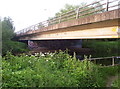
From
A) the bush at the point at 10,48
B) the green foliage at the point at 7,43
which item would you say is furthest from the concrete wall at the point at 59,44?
the green foliage at the point at 7,43

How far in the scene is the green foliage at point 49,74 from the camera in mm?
4355

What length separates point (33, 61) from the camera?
655 cm

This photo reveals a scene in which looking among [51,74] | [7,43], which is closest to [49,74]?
[51,74]

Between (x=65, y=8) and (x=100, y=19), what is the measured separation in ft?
109

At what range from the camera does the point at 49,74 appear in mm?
4906

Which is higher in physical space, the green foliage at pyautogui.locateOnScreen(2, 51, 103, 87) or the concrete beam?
the concrete beam

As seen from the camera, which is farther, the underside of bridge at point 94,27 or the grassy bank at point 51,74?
the underside of bridge at point 94,27

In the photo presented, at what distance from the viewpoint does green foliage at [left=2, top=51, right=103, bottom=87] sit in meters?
4.36

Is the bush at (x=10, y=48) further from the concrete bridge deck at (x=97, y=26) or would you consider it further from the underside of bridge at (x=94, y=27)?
the concrete bridge deck at (x=97, y=26)

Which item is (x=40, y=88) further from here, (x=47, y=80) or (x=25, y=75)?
(x=25, y=75)

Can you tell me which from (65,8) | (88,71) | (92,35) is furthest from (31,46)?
(88,71)

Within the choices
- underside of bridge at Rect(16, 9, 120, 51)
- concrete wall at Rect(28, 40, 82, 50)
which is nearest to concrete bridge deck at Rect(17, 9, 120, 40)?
underside of bridge at Rect(16, 9, 120, 51)

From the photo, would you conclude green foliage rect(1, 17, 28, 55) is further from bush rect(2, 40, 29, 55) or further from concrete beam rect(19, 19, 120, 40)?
concrete beam rect(19, 19, 120, 40)

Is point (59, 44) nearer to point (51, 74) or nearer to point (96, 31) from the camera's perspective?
point (96, 31)
